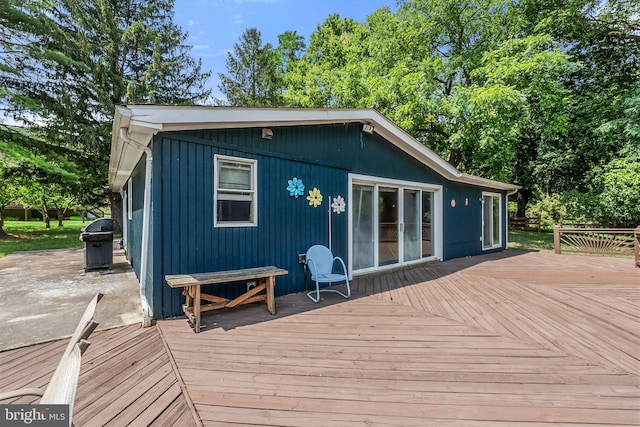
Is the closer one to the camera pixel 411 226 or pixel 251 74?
pixel 411 226

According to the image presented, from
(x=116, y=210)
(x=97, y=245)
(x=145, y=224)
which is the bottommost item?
(x=97, y=245)

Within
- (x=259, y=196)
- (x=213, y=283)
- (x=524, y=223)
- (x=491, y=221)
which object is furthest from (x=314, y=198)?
(x=524, y=223)

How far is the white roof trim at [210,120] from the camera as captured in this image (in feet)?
10.2

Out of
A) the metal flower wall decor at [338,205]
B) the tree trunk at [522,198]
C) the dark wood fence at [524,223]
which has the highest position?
the tree trunk at [522,198]

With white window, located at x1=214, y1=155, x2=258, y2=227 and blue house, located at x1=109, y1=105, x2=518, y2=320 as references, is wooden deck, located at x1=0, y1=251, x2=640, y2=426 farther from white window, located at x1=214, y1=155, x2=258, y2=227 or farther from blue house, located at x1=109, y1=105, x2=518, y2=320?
white window, located at x1=214, y1=155, x2=258, y2=227

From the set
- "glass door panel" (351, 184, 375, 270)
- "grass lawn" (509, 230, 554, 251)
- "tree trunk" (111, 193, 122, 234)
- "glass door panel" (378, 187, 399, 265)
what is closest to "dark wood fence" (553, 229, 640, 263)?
"grass lawn" (509, 230, 554, 251)

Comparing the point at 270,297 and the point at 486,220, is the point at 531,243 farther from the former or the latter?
the point at 270,297

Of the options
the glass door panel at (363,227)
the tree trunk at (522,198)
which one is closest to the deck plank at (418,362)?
the glass door panel at (363,227)

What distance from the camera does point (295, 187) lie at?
4.56 metres

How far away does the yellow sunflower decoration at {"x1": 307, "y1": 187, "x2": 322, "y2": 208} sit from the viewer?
479 cm

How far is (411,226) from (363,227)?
5.46 ft

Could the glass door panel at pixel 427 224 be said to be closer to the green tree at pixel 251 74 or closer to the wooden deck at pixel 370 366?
the wooden deck at pixel 370 366

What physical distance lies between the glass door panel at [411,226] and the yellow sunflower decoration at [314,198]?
8.63 ft

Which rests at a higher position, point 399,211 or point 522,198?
point 522,198
